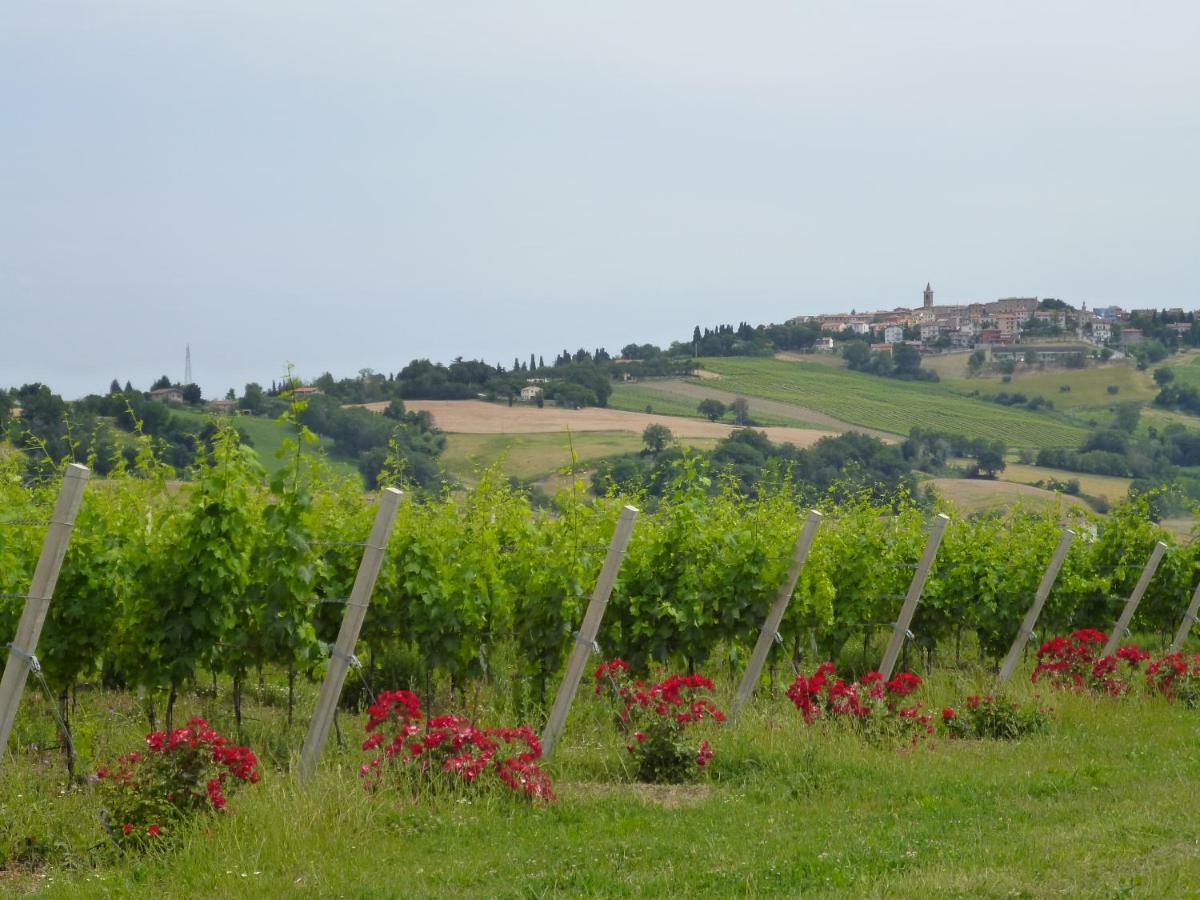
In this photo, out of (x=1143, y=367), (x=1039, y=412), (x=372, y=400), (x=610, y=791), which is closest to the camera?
(x=610, y=791)

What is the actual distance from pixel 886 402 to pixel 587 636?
71717 mm

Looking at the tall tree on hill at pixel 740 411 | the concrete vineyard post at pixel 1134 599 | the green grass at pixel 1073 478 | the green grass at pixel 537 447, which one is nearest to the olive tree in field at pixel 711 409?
the tall tree on hill at pixel 740 411

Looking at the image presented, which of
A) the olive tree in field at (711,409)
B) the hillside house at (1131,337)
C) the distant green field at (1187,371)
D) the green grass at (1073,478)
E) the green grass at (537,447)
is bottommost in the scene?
the green grass at (1073,478)

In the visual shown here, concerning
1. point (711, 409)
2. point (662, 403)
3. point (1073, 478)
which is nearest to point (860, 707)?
point (1073, 478)

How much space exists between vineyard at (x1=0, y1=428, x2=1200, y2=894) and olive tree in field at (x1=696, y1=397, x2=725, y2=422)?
56696 millimetres

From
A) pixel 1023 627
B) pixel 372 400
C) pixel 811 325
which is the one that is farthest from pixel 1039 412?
pixel 1023 627

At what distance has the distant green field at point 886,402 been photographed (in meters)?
68.8

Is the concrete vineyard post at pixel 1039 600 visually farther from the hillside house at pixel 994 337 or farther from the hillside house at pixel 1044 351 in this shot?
the hillside house at pixel 994 337

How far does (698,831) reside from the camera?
6.32 meters

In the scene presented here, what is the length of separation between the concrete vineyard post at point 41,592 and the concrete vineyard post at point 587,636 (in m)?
3.08

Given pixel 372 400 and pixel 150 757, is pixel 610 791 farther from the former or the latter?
pixel 372 400

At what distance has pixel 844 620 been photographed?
41.3 ft

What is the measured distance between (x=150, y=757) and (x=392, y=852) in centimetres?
127

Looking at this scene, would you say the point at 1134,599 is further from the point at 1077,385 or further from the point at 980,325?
the point at 980,325
